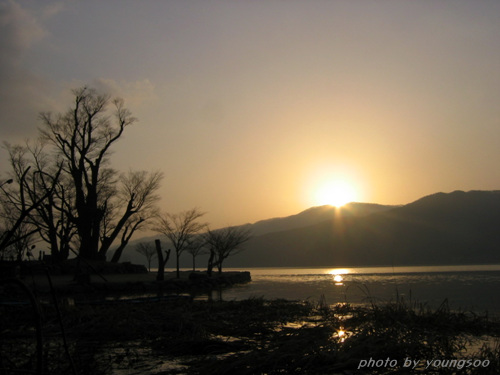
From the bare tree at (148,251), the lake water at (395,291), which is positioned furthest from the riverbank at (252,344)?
the bare tree at (148,251)

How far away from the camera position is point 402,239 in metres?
135

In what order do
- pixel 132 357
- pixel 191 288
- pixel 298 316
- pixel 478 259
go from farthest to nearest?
pixel 478 259 < pixel 191 288 < pixel 298 316 < pixel 132 357

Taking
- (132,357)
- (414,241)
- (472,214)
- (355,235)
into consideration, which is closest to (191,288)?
(132,357)

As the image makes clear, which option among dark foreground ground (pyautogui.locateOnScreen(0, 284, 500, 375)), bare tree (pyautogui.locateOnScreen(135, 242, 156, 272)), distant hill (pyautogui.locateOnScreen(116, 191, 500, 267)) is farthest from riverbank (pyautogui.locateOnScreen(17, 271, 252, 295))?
distant hill (pyautogui.locateOnScreen(116, 191, 500, 267))

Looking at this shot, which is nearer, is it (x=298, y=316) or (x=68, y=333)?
(x=68, y=333)

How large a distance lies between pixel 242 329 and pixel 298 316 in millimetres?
3098

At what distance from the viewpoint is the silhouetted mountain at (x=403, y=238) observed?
391ft

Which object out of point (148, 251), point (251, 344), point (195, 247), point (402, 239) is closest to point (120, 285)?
point (251, 344)

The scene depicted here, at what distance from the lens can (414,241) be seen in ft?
427

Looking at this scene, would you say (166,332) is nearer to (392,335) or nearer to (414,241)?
(392,335)

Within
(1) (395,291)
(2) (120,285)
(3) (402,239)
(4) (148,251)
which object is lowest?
(1) (395,291)

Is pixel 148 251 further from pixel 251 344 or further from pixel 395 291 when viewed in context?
pixel 251 344

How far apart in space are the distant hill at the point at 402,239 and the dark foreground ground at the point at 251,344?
355ft

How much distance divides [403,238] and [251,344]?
137 metres
